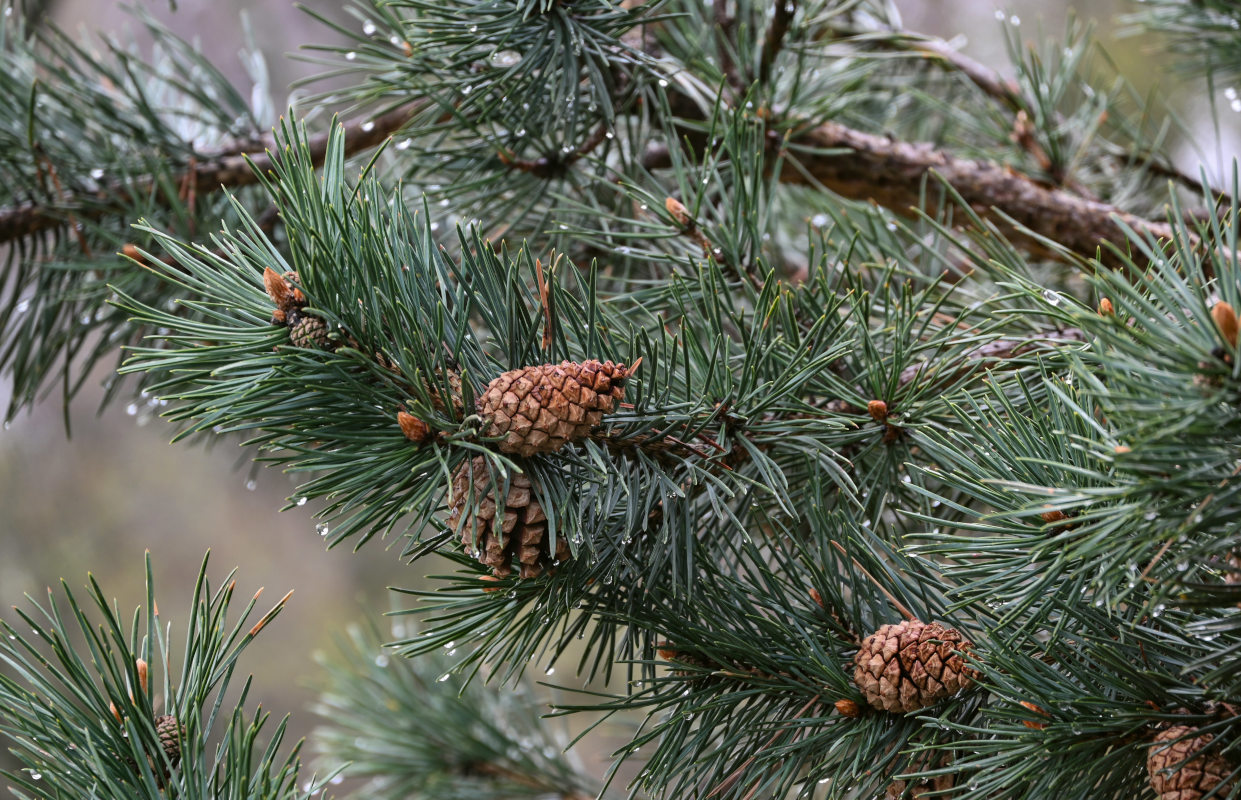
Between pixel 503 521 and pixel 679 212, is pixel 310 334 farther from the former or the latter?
pixel 679 212

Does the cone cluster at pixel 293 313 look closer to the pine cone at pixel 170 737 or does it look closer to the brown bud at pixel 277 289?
the brown bud at pixel 277 289

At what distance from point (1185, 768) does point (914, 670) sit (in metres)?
0.09

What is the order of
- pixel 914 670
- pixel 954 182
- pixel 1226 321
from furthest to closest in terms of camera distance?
pixel 954 182 < pixel 914 670 < pixel 1226 321

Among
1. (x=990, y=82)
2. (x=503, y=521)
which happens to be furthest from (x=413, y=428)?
(x=990, y=82)

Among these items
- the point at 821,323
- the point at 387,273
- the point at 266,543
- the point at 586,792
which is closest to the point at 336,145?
the point at 387,273

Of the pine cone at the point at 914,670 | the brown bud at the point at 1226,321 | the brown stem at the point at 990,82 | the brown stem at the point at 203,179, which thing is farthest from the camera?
the brown stem at the point at 990,82

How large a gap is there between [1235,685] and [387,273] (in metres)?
0.28

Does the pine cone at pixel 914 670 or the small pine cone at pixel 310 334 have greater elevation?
the small pine cone at pixel 310 334

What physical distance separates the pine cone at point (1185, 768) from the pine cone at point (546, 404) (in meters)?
0.20

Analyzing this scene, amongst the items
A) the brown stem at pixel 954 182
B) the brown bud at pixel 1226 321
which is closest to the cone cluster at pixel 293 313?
the brown bud at pixel 1226 321

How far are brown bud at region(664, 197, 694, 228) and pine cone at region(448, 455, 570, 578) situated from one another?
17 cm

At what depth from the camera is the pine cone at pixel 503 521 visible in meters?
0.31

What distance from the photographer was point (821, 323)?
338 millimetres

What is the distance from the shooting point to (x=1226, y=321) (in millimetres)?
229
